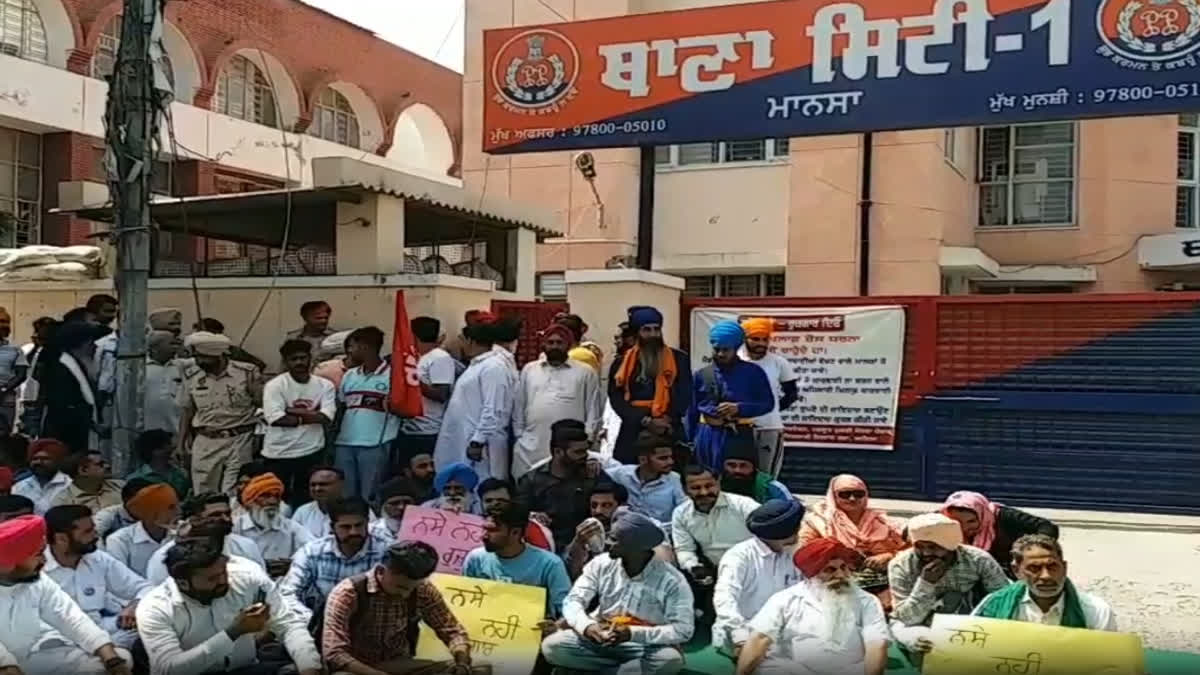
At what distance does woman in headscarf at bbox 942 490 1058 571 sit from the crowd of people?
0.01m

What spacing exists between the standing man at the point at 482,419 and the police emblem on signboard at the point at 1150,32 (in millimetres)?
5181

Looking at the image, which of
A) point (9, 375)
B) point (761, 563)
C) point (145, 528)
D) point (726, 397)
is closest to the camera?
point (761, 563)

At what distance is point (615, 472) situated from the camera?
7027 millimetres

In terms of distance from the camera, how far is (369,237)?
32.8ft

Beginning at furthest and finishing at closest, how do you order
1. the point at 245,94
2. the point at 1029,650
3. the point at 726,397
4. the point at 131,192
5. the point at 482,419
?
the point at 245,94, the point at 482,419, the point at 726,397, the point at 131,192, the point at 1029,650

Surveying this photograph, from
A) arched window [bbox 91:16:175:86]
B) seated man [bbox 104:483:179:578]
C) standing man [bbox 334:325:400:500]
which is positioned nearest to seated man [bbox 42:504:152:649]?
seated man [bbox 104:483:179:578]

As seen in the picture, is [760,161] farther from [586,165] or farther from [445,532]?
[445,532]

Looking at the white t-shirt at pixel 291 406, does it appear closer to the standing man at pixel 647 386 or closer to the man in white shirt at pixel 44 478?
the man in white shirt at pixel 44 478

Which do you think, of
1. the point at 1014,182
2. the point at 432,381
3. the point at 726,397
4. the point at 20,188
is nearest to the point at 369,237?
the point at 432,381

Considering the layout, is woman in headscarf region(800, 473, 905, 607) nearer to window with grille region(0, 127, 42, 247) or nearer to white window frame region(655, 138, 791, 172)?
white window frame region(655, 138, 791, 172)

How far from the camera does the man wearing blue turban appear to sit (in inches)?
300

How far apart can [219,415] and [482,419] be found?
1.74 metres

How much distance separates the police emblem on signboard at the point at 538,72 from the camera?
35.9 ft

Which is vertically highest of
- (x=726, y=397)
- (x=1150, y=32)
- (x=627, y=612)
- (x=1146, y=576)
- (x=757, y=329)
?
(x=1150, y=32)
